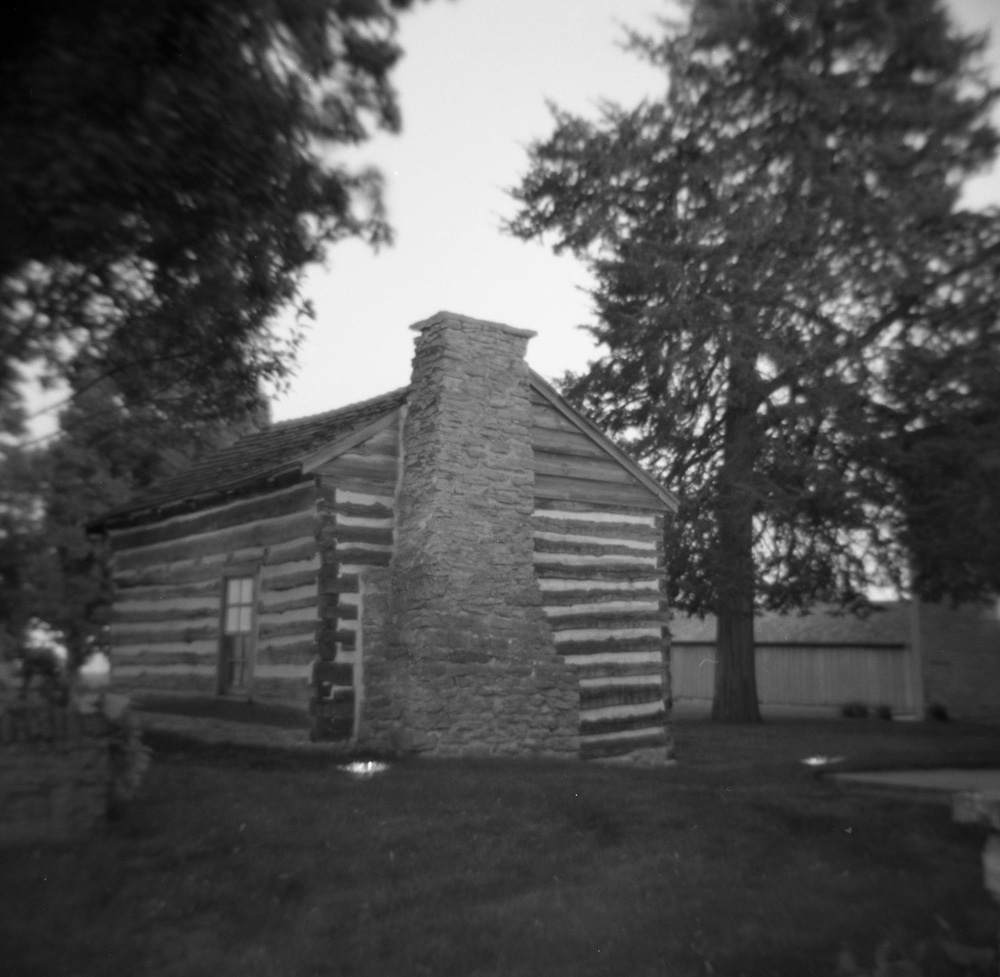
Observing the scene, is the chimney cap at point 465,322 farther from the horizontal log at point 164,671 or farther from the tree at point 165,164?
the horizontal log at point 164,671

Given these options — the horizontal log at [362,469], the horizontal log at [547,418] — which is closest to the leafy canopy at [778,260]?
the horizontal log at [547,418]

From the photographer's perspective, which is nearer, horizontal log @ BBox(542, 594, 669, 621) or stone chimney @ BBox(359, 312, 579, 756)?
stone chimney @ BBox(359, 312, 579, 756)

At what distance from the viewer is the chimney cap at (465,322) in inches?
601

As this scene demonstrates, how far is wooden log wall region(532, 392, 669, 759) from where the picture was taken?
1619 cm

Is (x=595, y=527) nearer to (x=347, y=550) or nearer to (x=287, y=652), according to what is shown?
(x=347, y=550)

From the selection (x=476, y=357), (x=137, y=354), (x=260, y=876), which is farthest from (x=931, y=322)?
(x=260, y=876)


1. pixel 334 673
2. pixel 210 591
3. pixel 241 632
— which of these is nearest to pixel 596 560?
pixel 334 673

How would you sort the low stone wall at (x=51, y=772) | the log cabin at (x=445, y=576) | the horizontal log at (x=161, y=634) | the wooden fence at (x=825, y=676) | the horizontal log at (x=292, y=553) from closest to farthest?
1. the low stone wall at (x=51, y=772)
2. the log cabin at (x=445, y=576)
3. the horizontal log at (x=292, y=553)
4. the horizontal log at (x=161, y=634)
5. the wooden fence at (x=825, y=676)

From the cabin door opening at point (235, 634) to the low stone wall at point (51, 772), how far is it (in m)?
8.42

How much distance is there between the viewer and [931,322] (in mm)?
17031

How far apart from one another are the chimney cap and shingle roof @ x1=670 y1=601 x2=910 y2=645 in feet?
60.5

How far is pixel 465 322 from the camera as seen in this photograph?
15.3m

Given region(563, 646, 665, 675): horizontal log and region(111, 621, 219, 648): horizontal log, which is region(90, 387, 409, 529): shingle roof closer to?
region(111, 621, 219, 648): horizontal log

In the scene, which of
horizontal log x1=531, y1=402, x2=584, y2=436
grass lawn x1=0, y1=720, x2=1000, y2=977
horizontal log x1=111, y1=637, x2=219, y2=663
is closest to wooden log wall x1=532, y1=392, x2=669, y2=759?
horizontal log x1=531, y1=402, x2=584, y2=436
